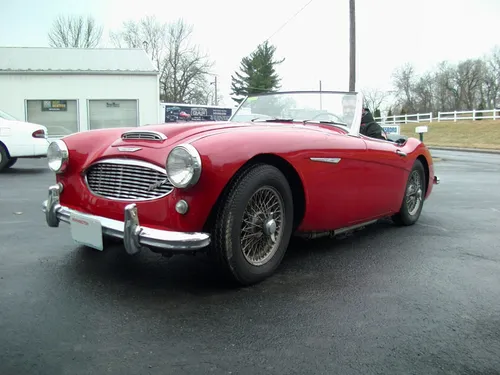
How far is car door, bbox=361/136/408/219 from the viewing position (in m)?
3.87

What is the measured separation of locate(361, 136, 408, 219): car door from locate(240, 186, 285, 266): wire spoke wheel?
1.07m

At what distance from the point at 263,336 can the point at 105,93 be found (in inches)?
690

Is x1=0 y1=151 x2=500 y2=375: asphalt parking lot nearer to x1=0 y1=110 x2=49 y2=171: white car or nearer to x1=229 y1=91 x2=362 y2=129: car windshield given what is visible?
x1=229 y1=91 x2=362 y2=129: car windshield

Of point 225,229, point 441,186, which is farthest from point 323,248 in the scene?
point 441,186

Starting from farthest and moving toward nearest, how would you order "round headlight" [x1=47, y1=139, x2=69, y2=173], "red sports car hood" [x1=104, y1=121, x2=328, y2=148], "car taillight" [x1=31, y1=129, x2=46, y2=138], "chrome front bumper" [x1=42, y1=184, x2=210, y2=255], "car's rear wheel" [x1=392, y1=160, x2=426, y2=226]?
"car taillight" [x1=31, y1=129, x2=46, y2=138], "car's rear wheel" [x1=392, y1=160, x2=426, y2=226], "round headlight" [x1=47, y1=139, x2=69, y2=173], "red sports car hood" [x1=104, y1=121, x2=328, y2=148], "chrome front bumper" [x1=42, y1=184, x2=210, y2=255]

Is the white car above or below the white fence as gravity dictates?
below

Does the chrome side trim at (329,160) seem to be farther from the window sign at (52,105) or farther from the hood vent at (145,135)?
the window sign at (52,105)

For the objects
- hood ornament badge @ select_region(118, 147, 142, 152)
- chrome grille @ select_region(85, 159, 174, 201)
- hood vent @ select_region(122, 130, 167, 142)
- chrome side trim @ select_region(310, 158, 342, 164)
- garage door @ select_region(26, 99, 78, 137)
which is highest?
garage door @ select_region(26, 99, 78, 137)

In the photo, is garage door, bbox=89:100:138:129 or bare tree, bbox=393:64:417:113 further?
bare tree, bbox=393:64:417:113

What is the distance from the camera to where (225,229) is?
2664 mm

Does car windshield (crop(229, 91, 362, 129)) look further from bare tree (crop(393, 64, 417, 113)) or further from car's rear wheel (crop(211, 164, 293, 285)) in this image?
bare tree (crop(393, 64, 417, 113))

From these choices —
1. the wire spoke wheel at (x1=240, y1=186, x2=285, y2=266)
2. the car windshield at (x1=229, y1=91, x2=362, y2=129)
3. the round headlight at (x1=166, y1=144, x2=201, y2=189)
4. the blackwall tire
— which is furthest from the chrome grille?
the blackwall tire

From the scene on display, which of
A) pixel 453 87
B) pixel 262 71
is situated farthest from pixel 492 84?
pixel 262 71

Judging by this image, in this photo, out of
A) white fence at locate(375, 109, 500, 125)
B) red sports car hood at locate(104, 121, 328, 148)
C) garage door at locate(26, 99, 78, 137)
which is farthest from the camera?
white fence at locate(375, 109, 500, 125)
